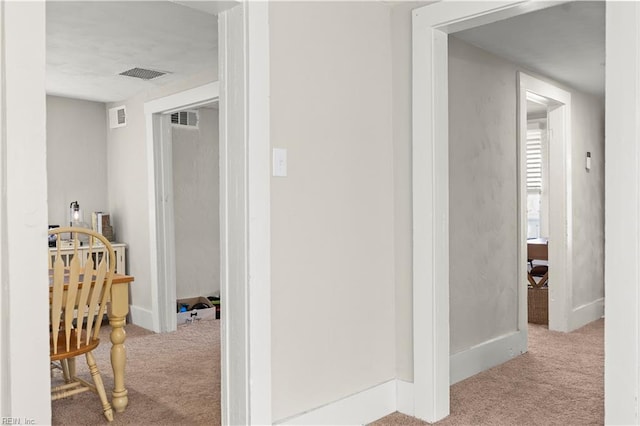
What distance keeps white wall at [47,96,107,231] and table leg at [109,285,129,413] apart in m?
2.76

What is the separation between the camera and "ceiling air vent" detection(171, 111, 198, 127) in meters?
5.56

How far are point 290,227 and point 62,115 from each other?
3.90m

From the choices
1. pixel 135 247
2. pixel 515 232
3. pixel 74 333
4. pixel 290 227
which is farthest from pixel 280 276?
pixel 135 247

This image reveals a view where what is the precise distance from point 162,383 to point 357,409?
140 centimetres

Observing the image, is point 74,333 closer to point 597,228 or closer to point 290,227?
point 290,227

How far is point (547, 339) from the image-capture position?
4.58 meters

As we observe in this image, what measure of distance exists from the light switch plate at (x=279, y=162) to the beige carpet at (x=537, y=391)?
4.35ft

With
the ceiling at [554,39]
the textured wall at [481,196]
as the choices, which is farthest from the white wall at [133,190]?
the ceiling at [554,39]

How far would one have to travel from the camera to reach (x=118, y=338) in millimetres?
2975

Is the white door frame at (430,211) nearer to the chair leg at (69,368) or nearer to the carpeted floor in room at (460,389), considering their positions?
the carpeted floor in room at (460,389)

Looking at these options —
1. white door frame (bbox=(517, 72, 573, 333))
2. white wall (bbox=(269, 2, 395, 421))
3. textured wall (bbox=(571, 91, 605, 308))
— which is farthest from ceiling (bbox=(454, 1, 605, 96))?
white wall (bbox=(269, 2, 395, 421))

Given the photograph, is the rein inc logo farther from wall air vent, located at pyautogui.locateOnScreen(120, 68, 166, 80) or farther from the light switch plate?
wall air vent, located at pyautogui.locateOnScreen(120, 68, 166, 80)

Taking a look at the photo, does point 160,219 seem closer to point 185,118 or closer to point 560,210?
point 185,118

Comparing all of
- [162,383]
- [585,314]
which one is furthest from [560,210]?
[162,383]
